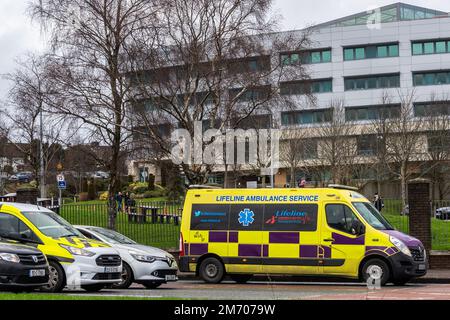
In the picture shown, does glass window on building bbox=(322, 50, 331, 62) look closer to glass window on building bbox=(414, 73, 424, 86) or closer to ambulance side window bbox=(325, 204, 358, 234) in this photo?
glass window on building bbox=(414, 73, 424, 86)

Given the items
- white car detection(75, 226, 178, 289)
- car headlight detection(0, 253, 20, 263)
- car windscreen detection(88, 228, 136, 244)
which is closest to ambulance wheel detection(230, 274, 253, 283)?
white car detection(75, 226, 178, 289)

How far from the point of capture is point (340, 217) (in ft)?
65.1

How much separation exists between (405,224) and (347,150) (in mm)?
27493

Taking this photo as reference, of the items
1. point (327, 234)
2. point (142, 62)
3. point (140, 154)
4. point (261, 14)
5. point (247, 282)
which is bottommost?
point (247, 282)

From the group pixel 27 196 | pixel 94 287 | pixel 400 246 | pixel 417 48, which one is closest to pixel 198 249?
pixel 94 287

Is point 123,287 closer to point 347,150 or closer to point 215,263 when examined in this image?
point 215,263

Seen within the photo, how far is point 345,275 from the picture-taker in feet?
64.6

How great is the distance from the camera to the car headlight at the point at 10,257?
14086 mm

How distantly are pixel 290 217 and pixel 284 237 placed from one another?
0.57 metres

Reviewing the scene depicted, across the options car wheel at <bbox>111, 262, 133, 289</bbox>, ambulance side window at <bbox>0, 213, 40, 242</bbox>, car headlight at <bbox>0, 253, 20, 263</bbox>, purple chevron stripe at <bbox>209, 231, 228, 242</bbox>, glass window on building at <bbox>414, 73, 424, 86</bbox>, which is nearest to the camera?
car headlight at <bbox>0, 253, 20, 263</bbox>

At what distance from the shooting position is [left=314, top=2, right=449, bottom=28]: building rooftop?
255ft

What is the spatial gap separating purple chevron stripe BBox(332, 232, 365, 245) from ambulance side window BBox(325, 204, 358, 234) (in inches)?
7.0

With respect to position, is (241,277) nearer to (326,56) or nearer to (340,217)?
(340,217)
